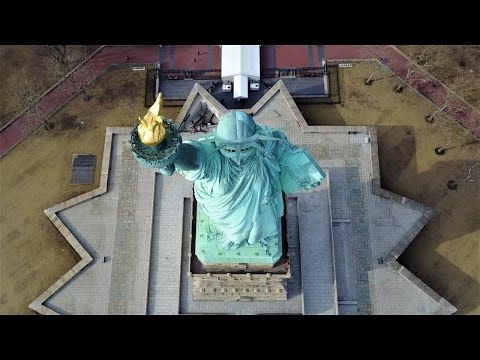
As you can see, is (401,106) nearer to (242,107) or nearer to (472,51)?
(472,51)

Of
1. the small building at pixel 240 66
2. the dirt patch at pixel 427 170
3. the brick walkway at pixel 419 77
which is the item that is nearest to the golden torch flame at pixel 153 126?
the small building at pixel 240 66

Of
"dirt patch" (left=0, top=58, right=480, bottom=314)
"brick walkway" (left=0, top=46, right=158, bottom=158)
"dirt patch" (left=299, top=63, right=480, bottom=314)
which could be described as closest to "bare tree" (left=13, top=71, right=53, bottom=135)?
"brick walkway" (left=0, top=46, right=158, bottom=158)

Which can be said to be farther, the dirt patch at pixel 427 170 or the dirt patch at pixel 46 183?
the dirt patch at pixel 46 183

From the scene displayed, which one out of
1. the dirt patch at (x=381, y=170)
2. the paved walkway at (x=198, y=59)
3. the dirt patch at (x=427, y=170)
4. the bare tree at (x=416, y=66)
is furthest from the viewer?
the paved walkway at (x=198, y=59)

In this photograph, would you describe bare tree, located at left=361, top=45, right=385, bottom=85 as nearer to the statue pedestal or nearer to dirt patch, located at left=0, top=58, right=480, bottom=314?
dirt patch, located at left=0, top=58, right=480, bottom=314

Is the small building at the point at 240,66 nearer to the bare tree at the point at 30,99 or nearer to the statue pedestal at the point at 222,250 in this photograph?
the bare tree at the point at 30,99
